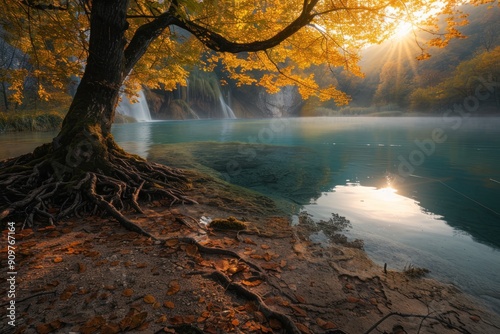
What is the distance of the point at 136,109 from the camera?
49.2 meters

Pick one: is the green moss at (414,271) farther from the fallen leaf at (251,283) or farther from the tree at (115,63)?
the tree at (115,63)

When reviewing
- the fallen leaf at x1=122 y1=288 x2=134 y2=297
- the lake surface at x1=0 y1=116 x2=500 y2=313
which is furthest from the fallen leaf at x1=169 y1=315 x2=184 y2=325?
the lake surface at x1=0 y1=116 x2=500 y2=313

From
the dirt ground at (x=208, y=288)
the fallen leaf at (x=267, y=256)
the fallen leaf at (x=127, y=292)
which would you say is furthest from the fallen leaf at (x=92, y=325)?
the fallen leaf at (x=267, y=256)

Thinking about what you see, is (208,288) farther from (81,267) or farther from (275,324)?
(81,267)

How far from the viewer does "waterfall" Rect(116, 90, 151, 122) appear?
4562cm

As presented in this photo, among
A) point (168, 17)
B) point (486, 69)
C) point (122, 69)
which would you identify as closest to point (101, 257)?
point (122, 69)

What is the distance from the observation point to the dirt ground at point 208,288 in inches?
100

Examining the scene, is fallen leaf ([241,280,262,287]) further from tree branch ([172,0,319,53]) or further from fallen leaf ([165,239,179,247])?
tree branch ([172,0,319,53])

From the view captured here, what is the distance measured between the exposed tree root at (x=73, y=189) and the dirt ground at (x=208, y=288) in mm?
438

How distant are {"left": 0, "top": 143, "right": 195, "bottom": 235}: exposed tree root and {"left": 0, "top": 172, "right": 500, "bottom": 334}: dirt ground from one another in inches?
17.2

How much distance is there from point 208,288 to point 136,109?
2082 inches

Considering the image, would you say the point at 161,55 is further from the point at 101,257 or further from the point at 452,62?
the point at 452,62

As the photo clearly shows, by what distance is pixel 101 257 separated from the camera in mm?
3531

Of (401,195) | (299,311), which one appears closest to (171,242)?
(299,311)
